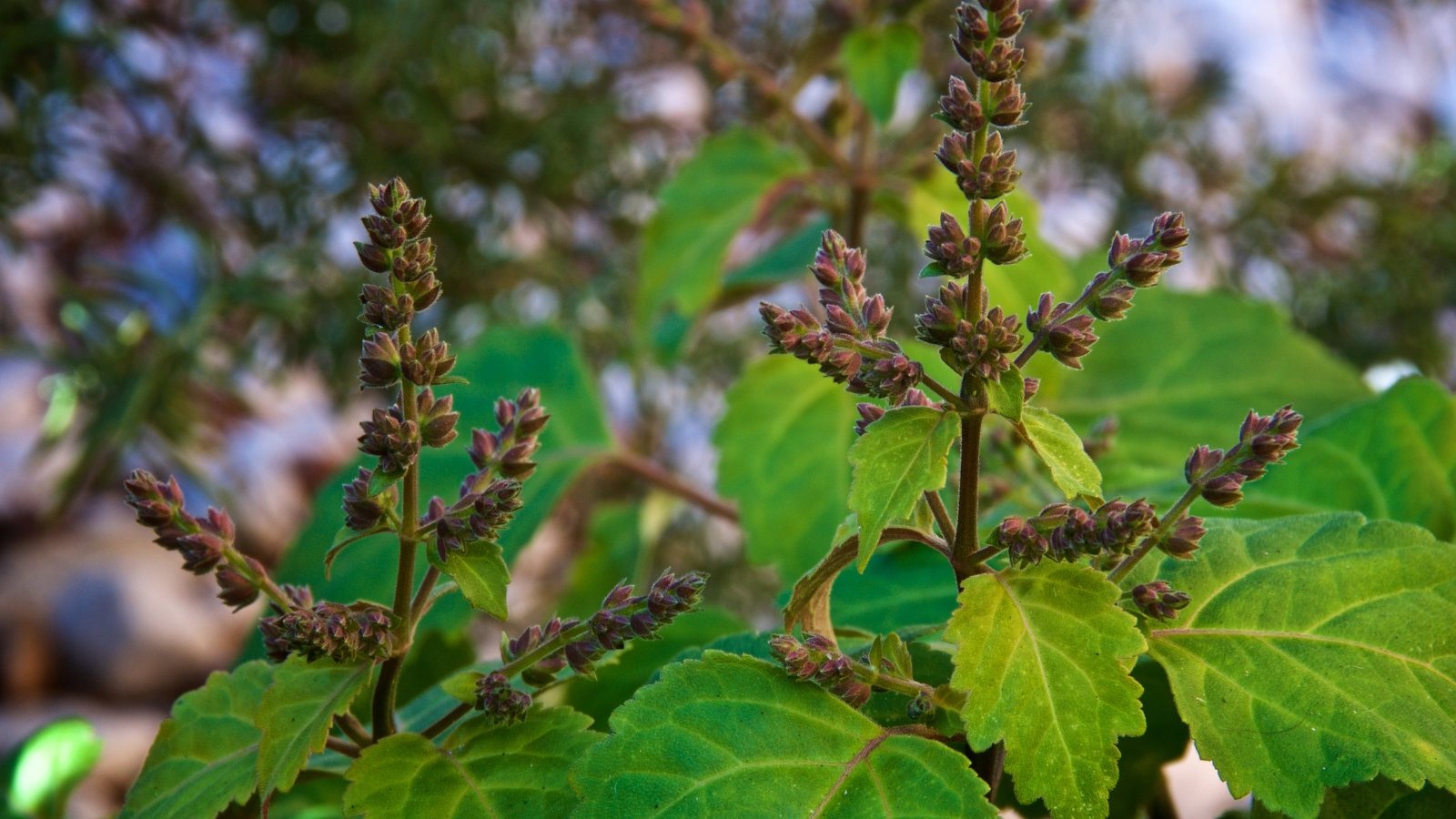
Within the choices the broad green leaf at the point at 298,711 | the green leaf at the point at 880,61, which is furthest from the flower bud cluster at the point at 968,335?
the green leaf at the point at 880,61

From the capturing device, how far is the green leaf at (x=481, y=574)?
0.38 m

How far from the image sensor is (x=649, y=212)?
1.90 m

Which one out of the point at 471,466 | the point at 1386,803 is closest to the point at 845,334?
the point at 1386,803

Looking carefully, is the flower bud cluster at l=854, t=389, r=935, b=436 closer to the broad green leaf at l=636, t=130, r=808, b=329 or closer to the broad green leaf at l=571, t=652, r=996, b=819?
the broad green leaf at l=571, t=652, r=996, b=819

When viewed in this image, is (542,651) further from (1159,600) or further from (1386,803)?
(1386,803)

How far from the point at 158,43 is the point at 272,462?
4.23ft

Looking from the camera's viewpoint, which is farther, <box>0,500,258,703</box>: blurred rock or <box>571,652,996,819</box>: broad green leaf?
<box>0,500,258,703</box>: blurred rock

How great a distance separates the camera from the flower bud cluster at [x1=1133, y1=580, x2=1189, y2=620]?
1.24 ft

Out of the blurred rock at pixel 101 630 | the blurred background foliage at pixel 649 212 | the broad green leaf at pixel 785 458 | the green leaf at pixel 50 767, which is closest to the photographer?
the green leaf at pixel 50 767

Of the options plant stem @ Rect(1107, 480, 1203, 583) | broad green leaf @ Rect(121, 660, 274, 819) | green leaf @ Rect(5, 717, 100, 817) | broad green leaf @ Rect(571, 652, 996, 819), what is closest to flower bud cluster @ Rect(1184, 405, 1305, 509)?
plant stem @ Rect(1107, 480, 1203, 583)

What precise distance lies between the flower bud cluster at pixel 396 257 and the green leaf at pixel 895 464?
138 millimetres

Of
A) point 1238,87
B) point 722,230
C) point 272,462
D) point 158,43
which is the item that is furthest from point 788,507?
point 272,462

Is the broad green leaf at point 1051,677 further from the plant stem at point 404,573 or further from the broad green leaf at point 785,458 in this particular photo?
the broad green leaf at point 785,458

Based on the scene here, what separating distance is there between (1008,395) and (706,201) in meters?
0.67
